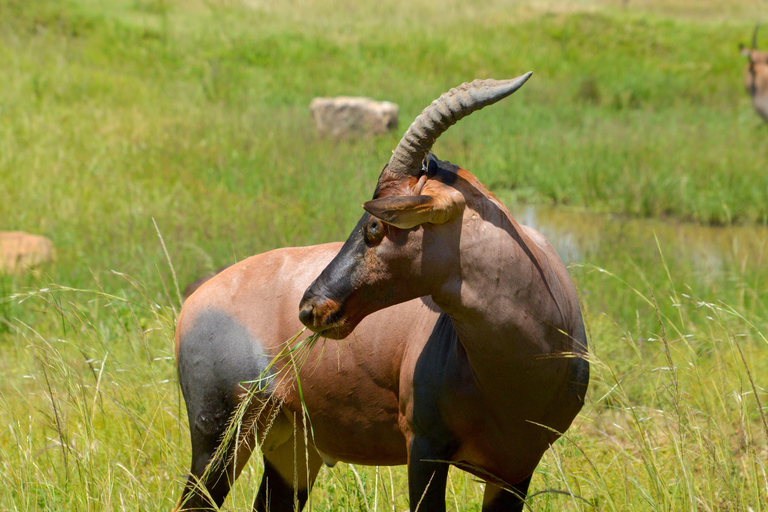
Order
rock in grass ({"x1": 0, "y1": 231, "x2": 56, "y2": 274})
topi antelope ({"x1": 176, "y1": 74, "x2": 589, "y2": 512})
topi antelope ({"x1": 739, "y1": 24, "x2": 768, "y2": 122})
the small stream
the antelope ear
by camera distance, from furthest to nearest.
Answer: topi antelope ({"x1": 739, "y1": 24, "x2": 768, "y2": 122}) → the small stream → rock in grass ({"x1": 0, "y1": 231, "x2": 56, "y2": 274}) → topi antelope ({"x1": 176, "y1": 74, "x2": 589, "y2": 512}) → the antelope ear

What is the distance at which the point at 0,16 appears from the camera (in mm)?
16984

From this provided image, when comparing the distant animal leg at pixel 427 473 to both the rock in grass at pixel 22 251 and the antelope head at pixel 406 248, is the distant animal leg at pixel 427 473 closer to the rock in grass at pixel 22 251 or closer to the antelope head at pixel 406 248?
the antelope head at pixel 406 248

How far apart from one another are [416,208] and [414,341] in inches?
29.8

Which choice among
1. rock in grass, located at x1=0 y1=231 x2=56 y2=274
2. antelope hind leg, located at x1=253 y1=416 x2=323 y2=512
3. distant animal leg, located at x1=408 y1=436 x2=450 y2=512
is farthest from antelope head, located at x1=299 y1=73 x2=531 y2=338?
rock in grass, located at x1=0 y1=231 x2=56 y2=274

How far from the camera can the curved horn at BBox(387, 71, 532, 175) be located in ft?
7.04

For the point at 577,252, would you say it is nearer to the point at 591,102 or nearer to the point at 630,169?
the point at 630,169

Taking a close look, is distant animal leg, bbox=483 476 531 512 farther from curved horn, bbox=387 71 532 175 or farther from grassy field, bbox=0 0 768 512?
curved horn, bbox=387 71 532 175

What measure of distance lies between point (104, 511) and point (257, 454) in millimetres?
787

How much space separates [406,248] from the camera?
2.23m

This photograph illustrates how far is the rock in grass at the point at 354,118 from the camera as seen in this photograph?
1141 cm

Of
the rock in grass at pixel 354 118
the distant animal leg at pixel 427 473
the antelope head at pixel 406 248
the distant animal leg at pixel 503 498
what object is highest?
the antelope head at pixel 406 248

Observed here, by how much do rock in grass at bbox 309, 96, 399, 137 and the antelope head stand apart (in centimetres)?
918

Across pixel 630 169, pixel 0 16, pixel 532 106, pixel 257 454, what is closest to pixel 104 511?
pixel 257 454

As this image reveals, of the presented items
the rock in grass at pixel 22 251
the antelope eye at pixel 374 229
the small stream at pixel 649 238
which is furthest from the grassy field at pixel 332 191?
the antelope eye at pixel 374 229
